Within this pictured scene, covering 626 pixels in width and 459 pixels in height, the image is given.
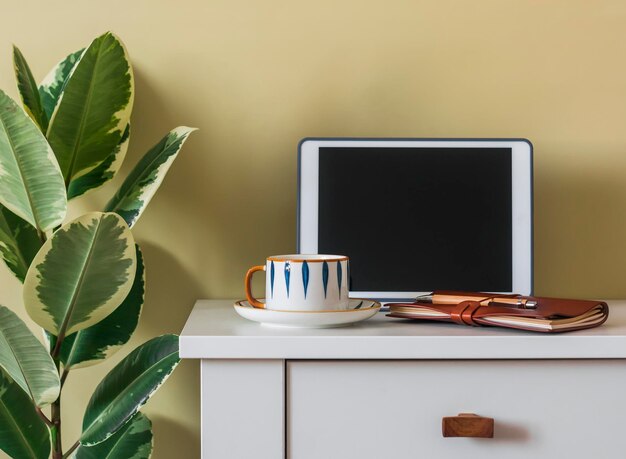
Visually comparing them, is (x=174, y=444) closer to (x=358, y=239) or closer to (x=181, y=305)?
(x=181, y=305)

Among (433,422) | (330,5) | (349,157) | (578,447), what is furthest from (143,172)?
(578,447)

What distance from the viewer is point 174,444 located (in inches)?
50.8

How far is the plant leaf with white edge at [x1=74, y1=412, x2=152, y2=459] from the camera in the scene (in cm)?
116

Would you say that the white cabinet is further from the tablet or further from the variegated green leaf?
the variegated green leaf

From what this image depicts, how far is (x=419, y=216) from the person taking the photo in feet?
3.87

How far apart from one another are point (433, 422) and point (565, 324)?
0.20 m

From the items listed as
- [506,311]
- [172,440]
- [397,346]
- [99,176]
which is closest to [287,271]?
[397,346]

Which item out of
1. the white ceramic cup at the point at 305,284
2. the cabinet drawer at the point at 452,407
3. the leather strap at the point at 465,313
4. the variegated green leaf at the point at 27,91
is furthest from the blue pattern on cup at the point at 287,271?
the variegated green leaf at the point at 27,91

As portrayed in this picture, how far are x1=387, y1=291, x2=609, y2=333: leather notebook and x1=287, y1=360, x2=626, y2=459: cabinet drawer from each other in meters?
0.05

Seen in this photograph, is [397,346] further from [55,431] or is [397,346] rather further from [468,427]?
[55,431]

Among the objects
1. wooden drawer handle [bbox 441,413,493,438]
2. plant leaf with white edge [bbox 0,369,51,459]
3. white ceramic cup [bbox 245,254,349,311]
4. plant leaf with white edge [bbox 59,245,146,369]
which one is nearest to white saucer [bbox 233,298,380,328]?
white ceramic cup [bbox 245,254,349,311]

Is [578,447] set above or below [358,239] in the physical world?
below

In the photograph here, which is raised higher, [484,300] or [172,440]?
[484,300]

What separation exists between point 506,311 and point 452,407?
142mm
